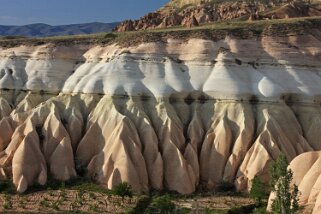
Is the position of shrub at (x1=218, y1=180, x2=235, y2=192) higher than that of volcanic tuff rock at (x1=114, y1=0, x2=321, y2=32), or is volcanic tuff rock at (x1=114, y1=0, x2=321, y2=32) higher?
volcanic tuff rock at (x1=114, y1=0, x2=321, y2=32)

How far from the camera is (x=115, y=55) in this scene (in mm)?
48375

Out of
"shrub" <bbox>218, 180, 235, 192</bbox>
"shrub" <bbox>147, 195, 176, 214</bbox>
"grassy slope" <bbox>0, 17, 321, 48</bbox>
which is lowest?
"shrub" <bbox>218, 180, 235, 192</bbox>

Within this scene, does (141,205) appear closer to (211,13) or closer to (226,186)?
(226,186)

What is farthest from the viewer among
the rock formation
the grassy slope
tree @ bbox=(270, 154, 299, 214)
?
the grassy slope

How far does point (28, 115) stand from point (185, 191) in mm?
15255

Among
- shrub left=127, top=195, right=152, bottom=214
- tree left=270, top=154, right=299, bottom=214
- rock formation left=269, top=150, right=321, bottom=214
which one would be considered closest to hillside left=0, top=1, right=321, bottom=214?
rock formation left=269, top=150, right=321, bottom=214

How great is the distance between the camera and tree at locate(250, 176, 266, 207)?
114ft

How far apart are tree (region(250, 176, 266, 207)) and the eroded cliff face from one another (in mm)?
2560

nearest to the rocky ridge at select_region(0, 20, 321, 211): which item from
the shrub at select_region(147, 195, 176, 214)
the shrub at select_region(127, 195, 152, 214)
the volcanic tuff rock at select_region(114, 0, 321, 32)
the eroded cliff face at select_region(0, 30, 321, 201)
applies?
the eroded cliff face at select_region(0, 30, 321, 201)

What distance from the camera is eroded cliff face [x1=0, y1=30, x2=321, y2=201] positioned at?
38.7 metres

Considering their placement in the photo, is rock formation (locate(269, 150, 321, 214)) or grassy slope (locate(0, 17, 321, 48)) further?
grassy slope (locate(0, 17, 321, 48))

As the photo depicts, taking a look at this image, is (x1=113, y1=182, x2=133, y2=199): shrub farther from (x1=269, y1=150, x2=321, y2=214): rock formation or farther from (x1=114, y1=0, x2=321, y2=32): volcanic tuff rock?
(x1=114, y1=0, x2=321, y2=32): volcanic tuff rock

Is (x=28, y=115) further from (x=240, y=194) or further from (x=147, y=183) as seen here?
(x=240, y=194)

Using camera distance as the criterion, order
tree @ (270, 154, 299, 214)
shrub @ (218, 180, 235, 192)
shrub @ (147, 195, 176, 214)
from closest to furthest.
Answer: tree @ (270, 154, 299, 214) → shrub @ (147, 195, 176, 214) → shrub @ (218, 180, 235, 192)
